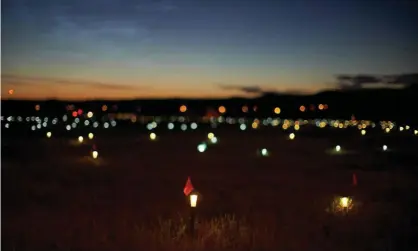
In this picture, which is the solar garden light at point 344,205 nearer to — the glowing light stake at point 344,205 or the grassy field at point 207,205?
the glowing light stake at point 344,205

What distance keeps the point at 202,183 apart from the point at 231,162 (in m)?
8.84

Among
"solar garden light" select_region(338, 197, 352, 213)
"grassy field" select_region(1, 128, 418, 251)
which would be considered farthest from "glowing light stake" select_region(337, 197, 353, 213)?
"grassy field" select_region(1, 128, 418, 251)

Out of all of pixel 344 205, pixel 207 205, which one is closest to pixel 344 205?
pixel 344 205

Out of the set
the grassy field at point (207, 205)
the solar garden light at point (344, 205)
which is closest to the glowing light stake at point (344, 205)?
the solar garden light at point (344, 205)

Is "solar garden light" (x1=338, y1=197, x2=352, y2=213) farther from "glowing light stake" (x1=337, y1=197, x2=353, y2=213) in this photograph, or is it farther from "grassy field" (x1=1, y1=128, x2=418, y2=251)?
"grassy field" (x1=1, y1=128, x2=418, y2=251)

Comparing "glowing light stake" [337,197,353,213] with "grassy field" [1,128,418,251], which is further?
"glowing light stake" [337,197,353,213]

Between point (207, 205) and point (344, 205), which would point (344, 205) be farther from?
point (207, 205)

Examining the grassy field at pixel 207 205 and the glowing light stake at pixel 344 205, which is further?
the glowing light stake at pixel 344 205

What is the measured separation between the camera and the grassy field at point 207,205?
11.7m

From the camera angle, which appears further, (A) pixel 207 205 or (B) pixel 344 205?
(A) pixel 207 205

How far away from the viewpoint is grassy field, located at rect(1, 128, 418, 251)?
1172 cm

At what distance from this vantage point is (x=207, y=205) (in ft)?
53.5

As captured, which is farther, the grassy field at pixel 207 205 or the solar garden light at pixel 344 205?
the solar garden light at pixel 344 205

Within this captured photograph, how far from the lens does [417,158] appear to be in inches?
1371
